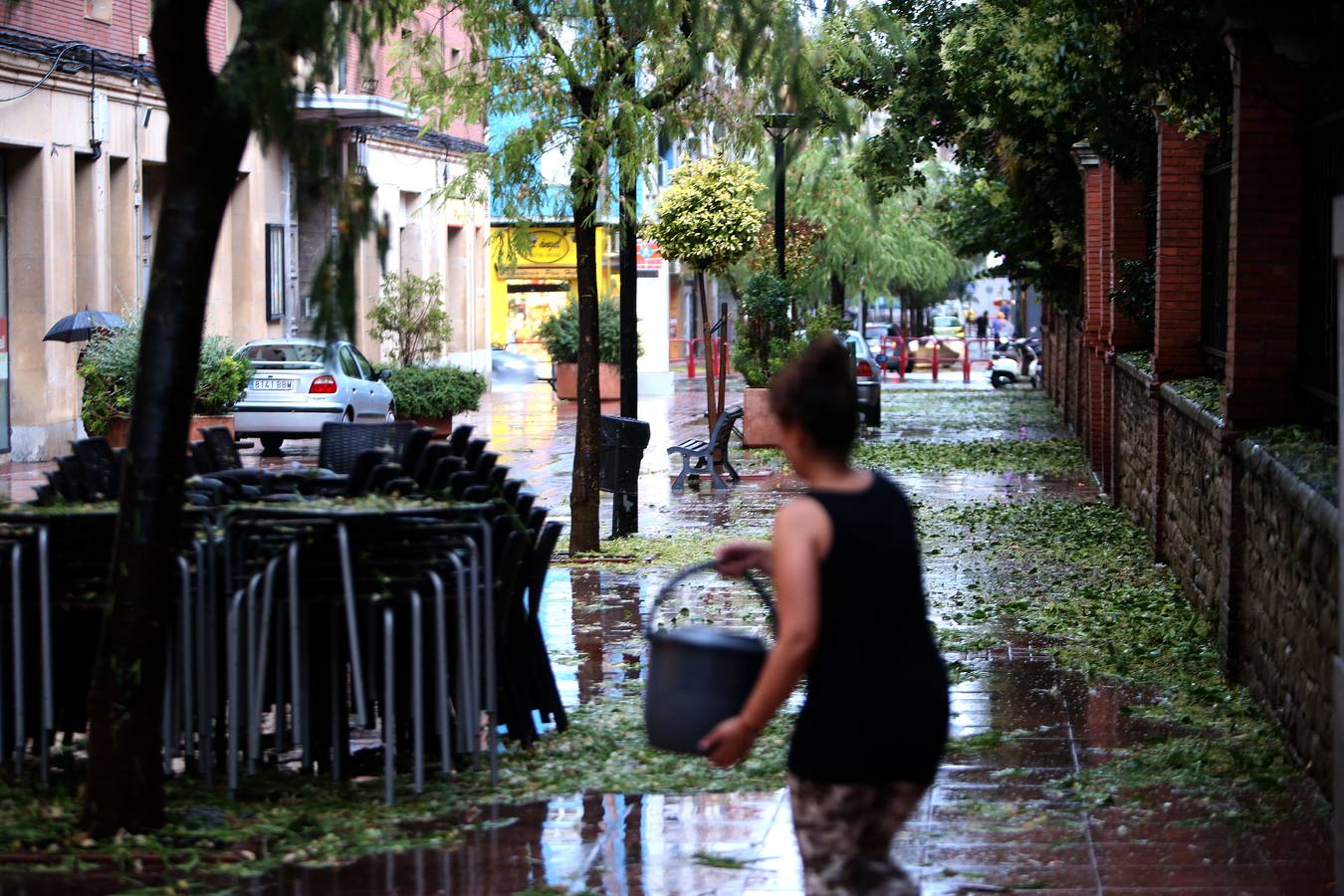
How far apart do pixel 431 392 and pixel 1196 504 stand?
1709cm

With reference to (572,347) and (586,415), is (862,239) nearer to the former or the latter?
(572,347)

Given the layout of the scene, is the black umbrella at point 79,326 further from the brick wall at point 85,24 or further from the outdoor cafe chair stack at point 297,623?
the outdoor cafe chair stack at point 297,623

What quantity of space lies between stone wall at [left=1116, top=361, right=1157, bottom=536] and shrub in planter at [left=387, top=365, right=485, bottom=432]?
1209 centimetres

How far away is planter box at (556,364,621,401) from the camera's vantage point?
37.3 meters

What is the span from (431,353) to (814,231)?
1065 cm

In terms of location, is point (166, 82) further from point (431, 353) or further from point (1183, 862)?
point (431, 353)

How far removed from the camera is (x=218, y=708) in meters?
7.00

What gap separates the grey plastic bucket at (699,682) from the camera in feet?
14.0

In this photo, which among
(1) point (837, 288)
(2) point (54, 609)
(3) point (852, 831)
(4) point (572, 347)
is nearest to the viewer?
(3) point (852, 831)

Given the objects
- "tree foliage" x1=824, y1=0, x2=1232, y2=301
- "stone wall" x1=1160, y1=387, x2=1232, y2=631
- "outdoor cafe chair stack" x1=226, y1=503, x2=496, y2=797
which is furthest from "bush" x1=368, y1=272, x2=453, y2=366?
"outdoor cafe chair stack" x1=226, y1=503, x2=496, y2=797

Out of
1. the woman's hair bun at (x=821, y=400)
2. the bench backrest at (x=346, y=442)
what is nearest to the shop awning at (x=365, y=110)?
the bench backrest at (x=346, y=442)

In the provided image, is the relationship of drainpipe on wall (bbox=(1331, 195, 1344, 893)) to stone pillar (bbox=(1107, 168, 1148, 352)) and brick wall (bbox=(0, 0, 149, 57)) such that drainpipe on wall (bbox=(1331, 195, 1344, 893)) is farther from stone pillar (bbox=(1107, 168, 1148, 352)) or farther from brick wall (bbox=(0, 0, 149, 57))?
brick wall (bbox=(0, 0, 149, 57))

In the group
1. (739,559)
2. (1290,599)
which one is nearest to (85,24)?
(1290,599)

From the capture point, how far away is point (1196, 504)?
11133 mm
